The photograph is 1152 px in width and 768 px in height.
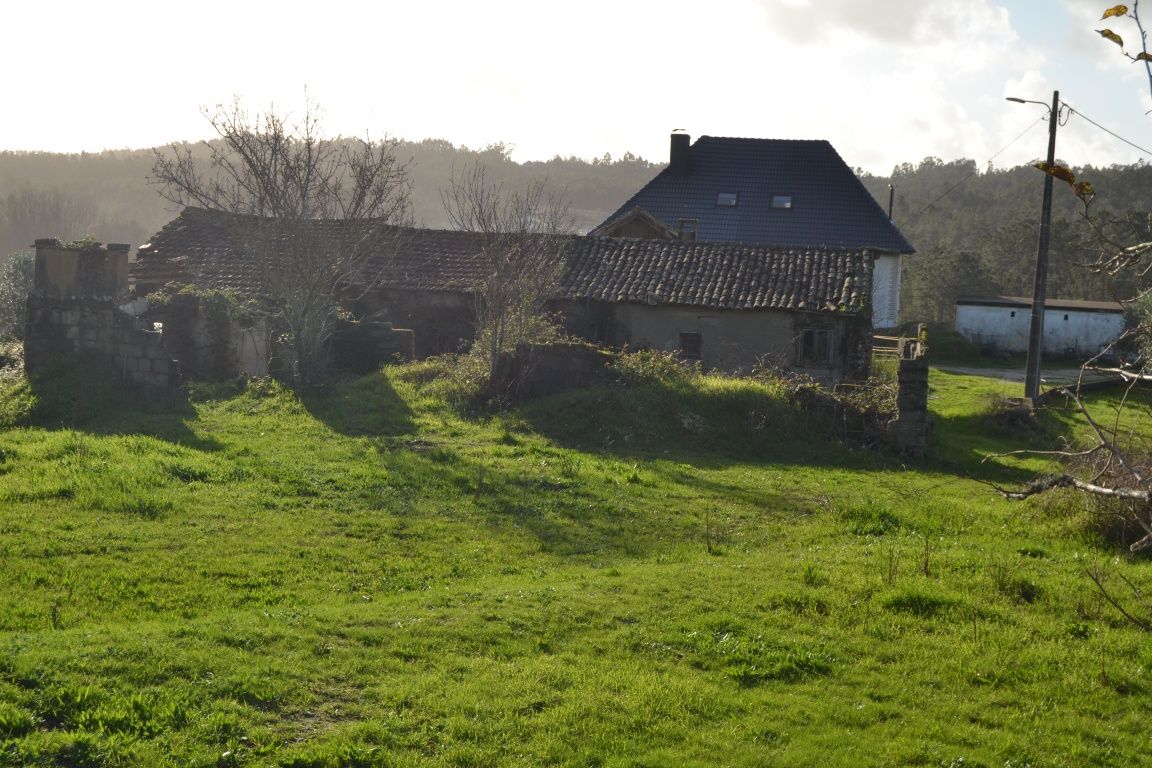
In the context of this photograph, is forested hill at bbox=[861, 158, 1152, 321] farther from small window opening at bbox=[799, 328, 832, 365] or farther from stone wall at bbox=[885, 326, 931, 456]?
stone wall at bbox=[885, 326, 931, 456]

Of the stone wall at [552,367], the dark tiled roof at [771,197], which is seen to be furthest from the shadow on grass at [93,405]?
the dark tiled roof at [771,197]

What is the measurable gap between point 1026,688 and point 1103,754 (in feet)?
3.37

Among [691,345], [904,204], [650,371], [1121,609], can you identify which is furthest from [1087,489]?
[904,204]

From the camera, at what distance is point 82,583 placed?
948 centimetres

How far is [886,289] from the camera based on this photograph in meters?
40.3

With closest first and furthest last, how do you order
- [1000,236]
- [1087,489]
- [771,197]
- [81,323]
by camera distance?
[1087,489] → [81,323] → [771,197] → [1000,236]

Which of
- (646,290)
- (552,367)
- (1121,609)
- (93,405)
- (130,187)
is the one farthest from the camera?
(130,187)

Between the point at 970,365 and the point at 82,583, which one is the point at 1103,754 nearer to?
the point at 82,583

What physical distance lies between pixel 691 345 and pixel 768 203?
15.8m

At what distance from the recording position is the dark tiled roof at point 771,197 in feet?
129

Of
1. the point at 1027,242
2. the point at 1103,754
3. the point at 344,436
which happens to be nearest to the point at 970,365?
the point at 1027,242

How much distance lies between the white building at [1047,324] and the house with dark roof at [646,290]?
2107 centimetres

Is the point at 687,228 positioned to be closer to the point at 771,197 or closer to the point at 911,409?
the point at 771,197

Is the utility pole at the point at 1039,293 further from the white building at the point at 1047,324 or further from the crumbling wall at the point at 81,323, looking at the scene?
the crumbling wall at the point at 81,323
